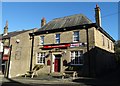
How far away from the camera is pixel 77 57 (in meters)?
20.5

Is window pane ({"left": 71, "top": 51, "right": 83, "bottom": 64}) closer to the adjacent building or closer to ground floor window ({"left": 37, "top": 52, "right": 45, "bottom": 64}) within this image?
the adjacent building

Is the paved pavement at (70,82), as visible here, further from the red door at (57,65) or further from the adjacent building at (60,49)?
the red door at (57,65)

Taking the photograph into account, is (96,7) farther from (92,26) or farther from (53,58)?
(53,58)

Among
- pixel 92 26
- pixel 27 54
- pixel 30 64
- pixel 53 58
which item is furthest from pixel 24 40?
pixel 92 26

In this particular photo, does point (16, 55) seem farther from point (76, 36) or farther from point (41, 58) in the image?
point (76, 36)

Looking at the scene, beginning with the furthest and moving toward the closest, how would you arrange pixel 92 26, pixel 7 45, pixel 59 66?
pixel 7 45
pixel 59 66
pixel 92 26

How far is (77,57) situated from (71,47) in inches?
63.1

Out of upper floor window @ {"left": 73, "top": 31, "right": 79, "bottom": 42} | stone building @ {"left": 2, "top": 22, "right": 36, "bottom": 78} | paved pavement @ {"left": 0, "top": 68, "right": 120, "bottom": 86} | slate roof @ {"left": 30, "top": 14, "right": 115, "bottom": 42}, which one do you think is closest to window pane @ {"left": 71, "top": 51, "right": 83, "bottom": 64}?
upper floor window @ {"left": 73, "top": 31, "right": 79, "bottom": 42}

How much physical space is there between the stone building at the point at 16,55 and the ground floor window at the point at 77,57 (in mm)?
7839

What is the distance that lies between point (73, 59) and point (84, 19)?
598 centimetres

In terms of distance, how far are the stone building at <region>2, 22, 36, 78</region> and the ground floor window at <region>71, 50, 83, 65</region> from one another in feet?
25.7

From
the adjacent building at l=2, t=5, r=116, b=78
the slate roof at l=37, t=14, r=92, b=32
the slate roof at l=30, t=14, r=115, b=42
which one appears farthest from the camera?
the slate roof at l=37, t=14, r=92, b=32

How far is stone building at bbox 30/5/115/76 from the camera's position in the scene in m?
19.7

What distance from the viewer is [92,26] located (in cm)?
1991
